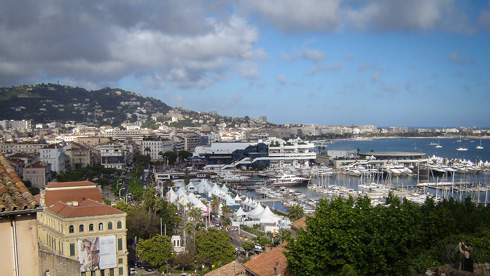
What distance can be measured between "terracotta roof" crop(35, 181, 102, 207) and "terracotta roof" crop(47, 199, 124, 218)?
1026mm

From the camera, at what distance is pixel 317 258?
1043 cm

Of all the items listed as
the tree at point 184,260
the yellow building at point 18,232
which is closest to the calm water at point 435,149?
the tree at point 184,260

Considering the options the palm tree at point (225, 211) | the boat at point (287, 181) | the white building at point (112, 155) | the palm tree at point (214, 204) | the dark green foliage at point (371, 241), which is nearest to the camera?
the dark green foliage at point (371, 241)

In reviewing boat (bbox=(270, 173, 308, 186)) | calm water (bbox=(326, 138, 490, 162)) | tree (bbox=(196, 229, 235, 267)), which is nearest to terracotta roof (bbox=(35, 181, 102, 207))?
tree (bbox=(196, 229, 235, 267))

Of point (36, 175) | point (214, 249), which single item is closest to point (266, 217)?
point (214, 249)

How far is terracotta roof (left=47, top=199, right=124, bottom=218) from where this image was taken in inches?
597

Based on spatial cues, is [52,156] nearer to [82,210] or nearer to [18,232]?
[82,210]

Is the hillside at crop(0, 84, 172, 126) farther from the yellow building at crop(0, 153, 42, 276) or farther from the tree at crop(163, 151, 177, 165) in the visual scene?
the yellow building at crop(0, 153, 42, 276)

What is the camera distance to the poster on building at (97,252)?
1494 cm

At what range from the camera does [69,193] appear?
17.7 meters

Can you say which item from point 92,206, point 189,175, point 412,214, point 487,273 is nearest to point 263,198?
point 189,175

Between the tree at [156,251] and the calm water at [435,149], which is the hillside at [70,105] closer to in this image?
the calm water at [435,149]

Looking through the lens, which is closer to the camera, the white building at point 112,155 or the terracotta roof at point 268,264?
the terracotta roof at point 268,264

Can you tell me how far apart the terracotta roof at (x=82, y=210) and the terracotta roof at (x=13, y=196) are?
11670 millimetres
